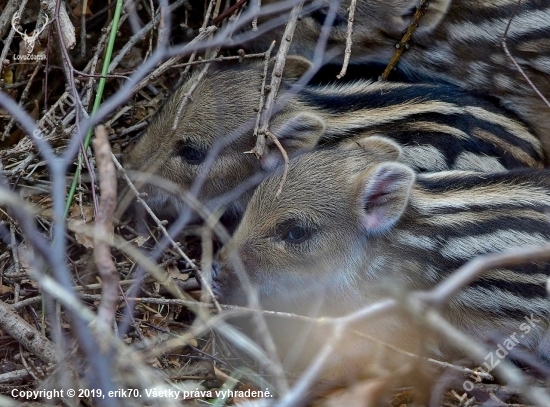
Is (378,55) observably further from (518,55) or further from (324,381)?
(324,381)

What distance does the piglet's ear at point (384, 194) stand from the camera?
3580 millimetres

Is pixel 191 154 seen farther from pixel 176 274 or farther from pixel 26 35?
pixel 26 35

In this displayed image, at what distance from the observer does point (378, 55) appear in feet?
15.3

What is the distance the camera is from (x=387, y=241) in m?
3.71

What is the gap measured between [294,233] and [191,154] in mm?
844

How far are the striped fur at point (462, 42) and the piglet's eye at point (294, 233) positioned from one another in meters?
1.32

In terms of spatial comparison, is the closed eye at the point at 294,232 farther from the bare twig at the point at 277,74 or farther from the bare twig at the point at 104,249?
the bare twig at the point at 104,249

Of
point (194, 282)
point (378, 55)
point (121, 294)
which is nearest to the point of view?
point (121, 294)

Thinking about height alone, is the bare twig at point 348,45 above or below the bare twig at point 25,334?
above

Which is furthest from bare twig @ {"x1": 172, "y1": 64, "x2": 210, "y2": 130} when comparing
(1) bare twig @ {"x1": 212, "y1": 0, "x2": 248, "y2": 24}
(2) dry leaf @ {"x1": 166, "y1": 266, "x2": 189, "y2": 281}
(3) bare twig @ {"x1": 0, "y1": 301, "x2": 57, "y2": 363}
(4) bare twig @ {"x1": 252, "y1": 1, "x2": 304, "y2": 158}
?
(3) bare twig @ {"x1": 0, "y1": 301, "x2": 57, "y2": 363}

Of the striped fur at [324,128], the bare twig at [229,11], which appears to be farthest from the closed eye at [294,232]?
the bare twig at [229,11]

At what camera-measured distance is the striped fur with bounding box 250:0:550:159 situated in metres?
4.27

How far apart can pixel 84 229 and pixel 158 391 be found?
1.78 feet

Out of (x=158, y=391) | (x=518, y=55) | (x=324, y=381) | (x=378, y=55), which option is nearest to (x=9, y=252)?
(x=324, y=381)
